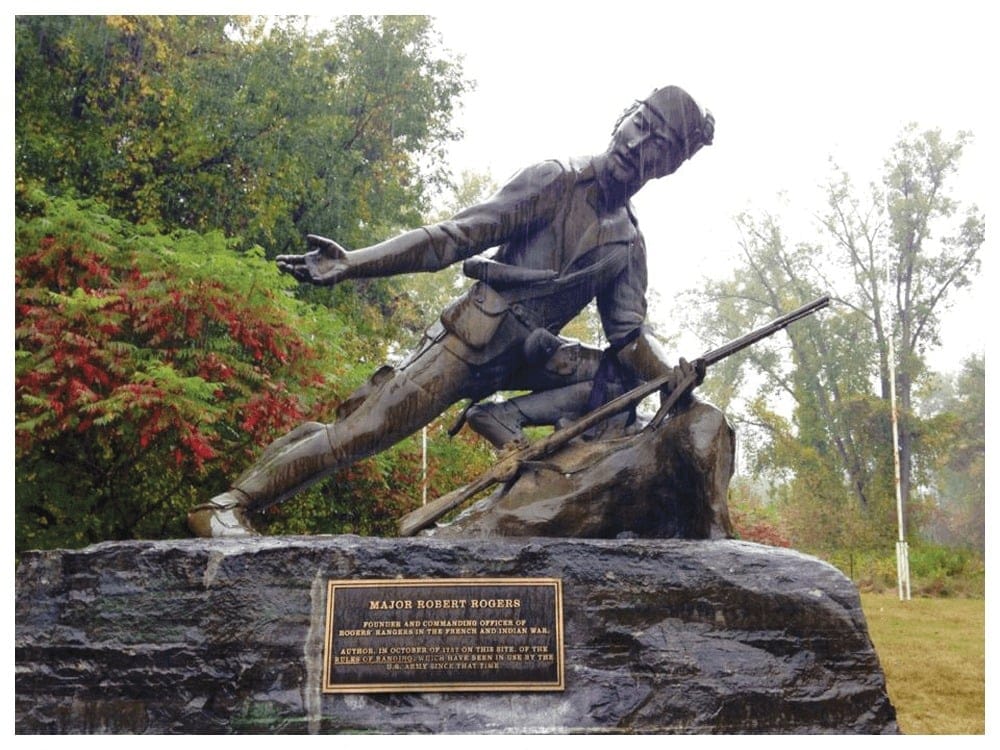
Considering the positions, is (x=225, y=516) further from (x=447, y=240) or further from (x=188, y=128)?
(x=188, y=128)

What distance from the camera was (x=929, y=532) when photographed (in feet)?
76.2

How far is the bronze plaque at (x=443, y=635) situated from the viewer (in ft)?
14.0

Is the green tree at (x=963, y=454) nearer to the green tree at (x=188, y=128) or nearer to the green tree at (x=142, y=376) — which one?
the green tree at (x=188, y=128)

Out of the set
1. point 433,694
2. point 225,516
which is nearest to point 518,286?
point 225,516

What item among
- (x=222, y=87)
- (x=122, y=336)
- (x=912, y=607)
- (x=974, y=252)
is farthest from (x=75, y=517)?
(x=974, y=252)

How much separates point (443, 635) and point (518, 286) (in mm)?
1801

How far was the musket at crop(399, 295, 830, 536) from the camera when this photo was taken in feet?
16.4

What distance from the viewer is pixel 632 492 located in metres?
4.97

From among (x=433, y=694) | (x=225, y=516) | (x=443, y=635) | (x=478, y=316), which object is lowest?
(x=433, y=694)

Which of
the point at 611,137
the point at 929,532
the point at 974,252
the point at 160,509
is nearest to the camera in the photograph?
the point at 611,137

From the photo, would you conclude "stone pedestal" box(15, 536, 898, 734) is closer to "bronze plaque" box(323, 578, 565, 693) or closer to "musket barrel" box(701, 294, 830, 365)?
"bronze plaque" box(323, 578, 565, 693)

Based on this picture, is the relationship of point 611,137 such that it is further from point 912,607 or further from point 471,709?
point 912,607

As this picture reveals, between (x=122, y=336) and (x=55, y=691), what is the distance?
512cm

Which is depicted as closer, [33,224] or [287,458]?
[287,458]
